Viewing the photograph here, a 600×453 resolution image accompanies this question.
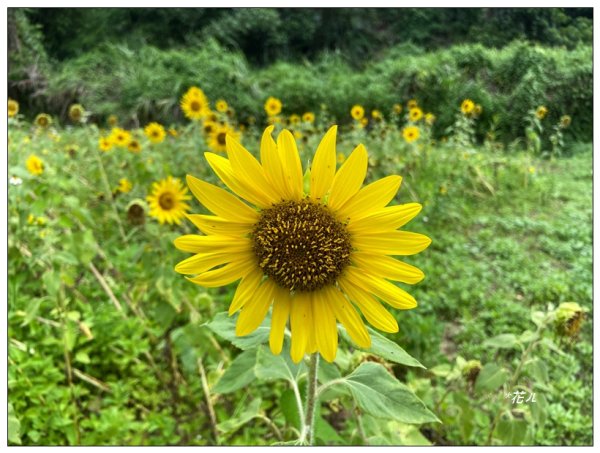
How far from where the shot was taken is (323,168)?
57 cm

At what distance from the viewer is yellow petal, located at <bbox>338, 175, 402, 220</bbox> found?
542mm

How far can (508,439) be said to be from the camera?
1078mm

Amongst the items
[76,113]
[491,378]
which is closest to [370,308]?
[491,378]

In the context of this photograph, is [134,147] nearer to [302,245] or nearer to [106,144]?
[106,144]

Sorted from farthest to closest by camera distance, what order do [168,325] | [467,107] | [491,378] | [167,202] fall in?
[467,107], [167,202], [168,325], [491,378]

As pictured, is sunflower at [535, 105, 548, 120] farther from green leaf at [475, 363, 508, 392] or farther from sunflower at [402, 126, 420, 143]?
green leaf at [475, 363, 508, 392]

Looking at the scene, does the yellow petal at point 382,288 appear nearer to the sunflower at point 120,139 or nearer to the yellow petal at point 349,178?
the yellow petal at point 349,178

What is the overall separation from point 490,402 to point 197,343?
87 cm

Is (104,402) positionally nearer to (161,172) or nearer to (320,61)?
(161,172)

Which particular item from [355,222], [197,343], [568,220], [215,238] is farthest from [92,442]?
[568,220]

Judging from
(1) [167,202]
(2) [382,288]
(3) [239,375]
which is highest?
(2) [382,288]

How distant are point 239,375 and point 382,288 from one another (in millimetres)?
319

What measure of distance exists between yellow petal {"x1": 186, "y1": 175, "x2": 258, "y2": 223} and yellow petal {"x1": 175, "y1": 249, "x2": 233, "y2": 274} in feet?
0.16

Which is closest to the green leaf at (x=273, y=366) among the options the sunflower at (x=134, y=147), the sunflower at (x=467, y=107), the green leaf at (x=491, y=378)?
the green leaf at (x=491, y=378)
